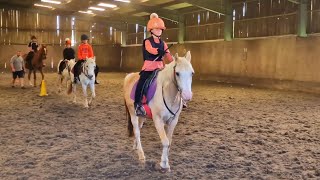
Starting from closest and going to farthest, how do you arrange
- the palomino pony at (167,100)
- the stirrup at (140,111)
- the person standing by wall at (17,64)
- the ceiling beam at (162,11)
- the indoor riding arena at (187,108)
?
the palomino pony at (167,100) → the indoor riding arena at (187,108) → the stirrup at (140,111) → the person standing by wall at (17,64) → the ceiling beam at (162,11)

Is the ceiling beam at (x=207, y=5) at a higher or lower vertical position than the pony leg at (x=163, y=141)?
higher

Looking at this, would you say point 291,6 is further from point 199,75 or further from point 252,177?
point 252,177

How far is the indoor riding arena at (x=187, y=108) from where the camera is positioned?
456 centimetres

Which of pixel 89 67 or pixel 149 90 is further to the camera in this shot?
pixel 89 67

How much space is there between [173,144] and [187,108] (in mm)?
4374

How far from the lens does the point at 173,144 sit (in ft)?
19.9

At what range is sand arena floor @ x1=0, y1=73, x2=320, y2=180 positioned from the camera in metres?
4.54

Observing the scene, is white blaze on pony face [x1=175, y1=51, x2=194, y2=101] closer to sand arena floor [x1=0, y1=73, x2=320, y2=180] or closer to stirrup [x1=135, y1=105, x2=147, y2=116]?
stirrup [x1=135, y1=105, x2=147, y2=116]

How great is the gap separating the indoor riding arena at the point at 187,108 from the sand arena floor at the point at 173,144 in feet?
0.07

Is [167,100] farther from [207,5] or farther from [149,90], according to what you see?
[207,5]

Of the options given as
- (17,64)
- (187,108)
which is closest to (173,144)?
(187,108)

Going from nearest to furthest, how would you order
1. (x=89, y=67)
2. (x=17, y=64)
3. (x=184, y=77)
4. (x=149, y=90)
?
(x=184, y=77) < (x=149, y=90) < (x=89, y=67) < (x=17, y=64)

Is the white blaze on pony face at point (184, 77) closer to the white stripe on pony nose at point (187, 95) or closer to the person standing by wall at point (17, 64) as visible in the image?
the white stripe on pony nose at point (187, 95)

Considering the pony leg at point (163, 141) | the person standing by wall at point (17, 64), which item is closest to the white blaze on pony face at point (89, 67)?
the pony leg at point (163, 141)
